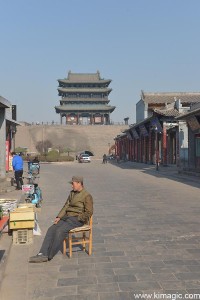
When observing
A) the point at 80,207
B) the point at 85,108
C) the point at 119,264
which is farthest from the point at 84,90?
the point at 119,264

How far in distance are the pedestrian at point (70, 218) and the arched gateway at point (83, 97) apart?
7761 centimetres

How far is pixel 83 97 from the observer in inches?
3295

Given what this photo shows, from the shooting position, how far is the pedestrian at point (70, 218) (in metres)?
5.17

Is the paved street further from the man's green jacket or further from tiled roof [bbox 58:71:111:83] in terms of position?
tiled roof [bbox 58:71:111:83]

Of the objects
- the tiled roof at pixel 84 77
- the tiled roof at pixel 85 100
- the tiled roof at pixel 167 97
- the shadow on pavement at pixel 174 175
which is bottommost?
the shadow on pavement at pixel 174 175

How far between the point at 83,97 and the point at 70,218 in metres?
79.5

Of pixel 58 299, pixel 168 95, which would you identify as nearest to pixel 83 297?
pixel 58 299

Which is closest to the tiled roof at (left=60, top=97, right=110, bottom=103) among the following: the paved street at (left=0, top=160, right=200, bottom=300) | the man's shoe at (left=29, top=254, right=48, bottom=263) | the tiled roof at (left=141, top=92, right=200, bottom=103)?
the tiled roof at (left=141, top=92, right=200, bottom=103)

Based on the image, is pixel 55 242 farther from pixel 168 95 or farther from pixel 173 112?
pixel 168 95

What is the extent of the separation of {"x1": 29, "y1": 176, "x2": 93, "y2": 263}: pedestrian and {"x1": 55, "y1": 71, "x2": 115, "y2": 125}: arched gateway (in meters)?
77.6

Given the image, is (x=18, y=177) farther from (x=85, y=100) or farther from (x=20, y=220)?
(x=85, y=100)

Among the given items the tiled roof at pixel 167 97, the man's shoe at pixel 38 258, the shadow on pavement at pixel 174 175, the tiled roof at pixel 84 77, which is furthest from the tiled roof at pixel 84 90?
the man's shoe at pixel 38 258

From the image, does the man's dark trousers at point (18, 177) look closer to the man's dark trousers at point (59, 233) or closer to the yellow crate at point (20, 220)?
the yellow crate at point (20, 220)

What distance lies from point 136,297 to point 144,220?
435cm
